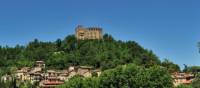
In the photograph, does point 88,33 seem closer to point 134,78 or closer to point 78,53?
point 78,53

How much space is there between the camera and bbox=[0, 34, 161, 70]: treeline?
109m

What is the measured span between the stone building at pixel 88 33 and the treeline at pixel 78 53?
114cm

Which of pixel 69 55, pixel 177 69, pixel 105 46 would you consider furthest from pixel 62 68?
pixel 177 69

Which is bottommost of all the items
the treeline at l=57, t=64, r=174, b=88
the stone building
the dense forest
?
the treeline at l=57, t=64, r=174, b=88

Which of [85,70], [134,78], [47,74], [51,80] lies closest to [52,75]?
[47,74]

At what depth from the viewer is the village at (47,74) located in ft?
301

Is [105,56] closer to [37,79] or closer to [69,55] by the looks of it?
[69,55]

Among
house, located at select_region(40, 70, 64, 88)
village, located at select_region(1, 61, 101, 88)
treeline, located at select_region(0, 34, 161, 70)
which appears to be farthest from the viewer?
treeline, located at select_region(0, 34, 161, 70)

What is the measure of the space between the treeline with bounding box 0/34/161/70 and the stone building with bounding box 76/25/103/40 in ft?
3.75

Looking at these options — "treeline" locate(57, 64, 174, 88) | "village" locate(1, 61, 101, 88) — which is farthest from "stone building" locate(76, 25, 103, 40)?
"treeline" locate(57, 64, 174, 88)

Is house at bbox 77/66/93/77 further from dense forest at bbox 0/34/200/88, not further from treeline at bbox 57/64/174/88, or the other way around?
treeline at bbox 57/64/174/88

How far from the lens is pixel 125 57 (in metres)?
108

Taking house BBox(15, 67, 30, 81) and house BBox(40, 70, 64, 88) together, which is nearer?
house BBox(40, 70, 64, 88)

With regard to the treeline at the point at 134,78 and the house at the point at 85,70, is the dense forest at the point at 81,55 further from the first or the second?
the treeline at the point at 134,78
